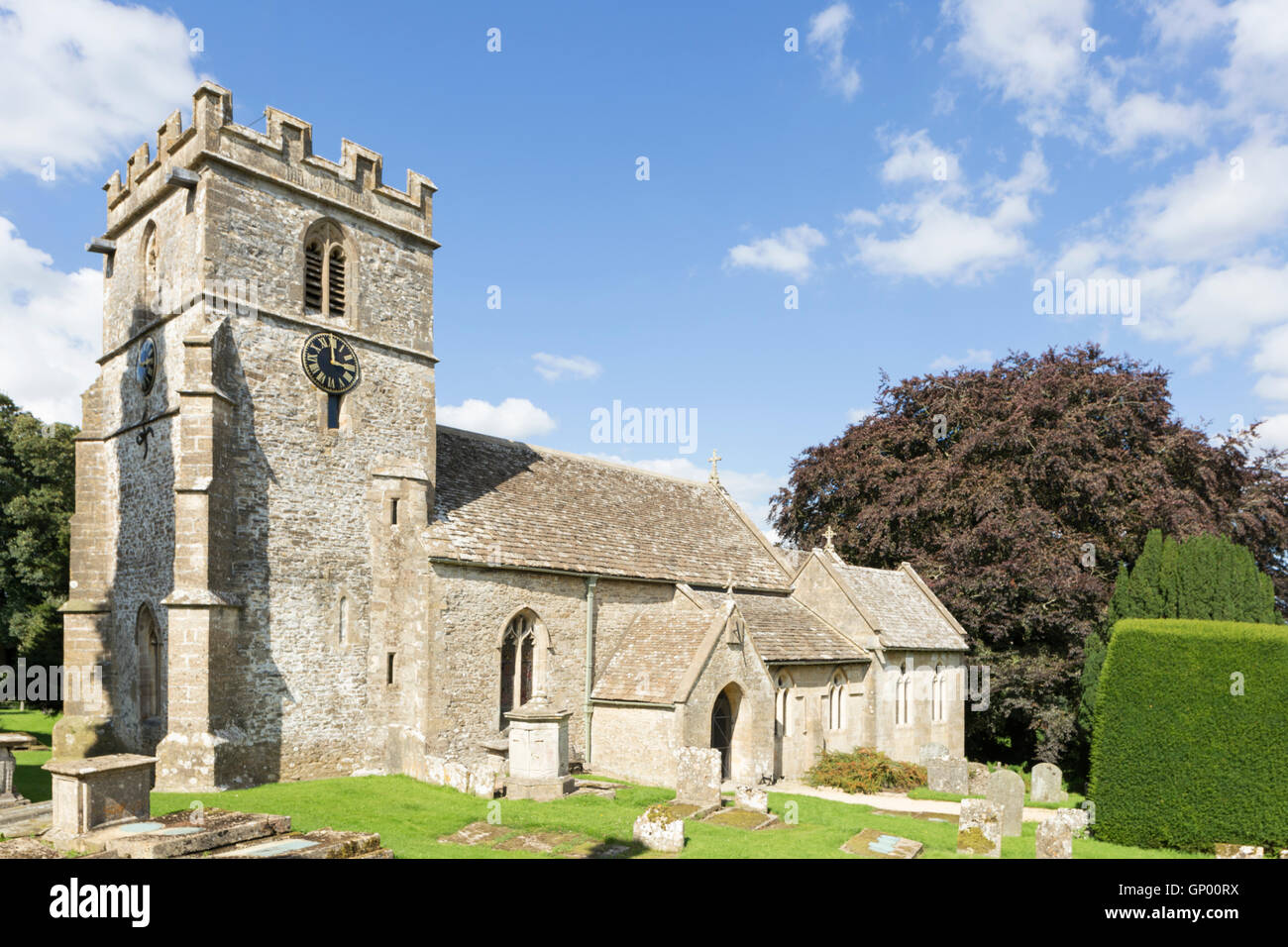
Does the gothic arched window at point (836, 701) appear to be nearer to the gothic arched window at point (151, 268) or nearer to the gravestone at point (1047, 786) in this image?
the gravestone at point (1047, 786)

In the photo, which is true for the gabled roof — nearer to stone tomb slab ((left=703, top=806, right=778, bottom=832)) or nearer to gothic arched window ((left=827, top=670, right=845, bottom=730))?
gothic arched window ((left=827, top=670, right=845, bottom=730))

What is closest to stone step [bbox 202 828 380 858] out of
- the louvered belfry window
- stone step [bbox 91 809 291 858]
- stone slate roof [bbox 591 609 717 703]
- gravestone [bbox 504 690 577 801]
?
stone step [bbox 91 809 291 858]

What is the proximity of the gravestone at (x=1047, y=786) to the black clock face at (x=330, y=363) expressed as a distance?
22478 mm

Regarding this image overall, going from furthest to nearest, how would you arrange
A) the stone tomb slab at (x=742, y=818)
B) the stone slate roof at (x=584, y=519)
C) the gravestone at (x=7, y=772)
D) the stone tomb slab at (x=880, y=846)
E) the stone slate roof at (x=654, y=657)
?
the stone slate roof at (x=584, y=519), the stone slate roof at (x=654, y=657), the stone tomb slab at (x=742, y=818), the gravestone at (x=7, y=772), the stone tomb slab at (x=880, y=846)

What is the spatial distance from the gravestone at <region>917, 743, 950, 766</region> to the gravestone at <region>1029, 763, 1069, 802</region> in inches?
211

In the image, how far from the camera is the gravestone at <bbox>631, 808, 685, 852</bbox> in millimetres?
14438

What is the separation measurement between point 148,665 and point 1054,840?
2047 cm

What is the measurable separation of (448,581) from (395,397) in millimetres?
5257

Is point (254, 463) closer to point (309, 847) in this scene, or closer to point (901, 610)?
point (309, 847)

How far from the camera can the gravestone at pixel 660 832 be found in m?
14.4

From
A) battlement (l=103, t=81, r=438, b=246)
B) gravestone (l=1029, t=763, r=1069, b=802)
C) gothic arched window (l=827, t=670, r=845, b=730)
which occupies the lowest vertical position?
gravestone (l=1029, t=763, r=1069, b=802)

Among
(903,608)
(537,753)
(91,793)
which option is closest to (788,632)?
(903,608)

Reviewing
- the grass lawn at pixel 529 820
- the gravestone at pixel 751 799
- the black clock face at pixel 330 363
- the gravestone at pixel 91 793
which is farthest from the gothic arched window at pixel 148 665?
the gravestone at pixel 751 799

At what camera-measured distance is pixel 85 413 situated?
22656mm
